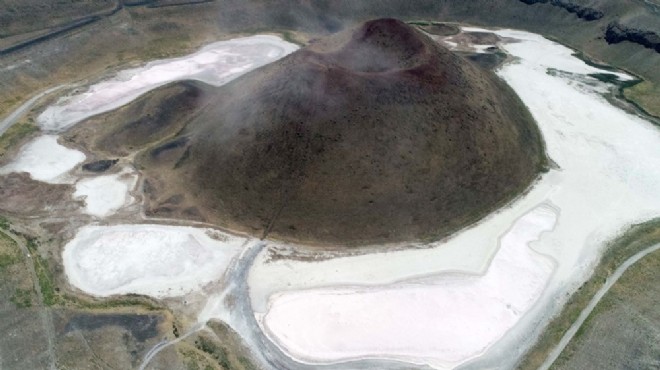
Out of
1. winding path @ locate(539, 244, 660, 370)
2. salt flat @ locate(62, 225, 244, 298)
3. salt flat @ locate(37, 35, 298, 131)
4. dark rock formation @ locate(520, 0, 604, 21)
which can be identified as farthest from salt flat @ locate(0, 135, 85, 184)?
dark rock formation @ locate(520, 0, 604, 21)

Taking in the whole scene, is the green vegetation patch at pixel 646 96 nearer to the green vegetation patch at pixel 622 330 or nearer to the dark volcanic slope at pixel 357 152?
the dark volcanic slope at pixel 357 152

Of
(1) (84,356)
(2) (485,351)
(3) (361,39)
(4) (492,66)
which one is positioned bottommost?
(1) (84,356)

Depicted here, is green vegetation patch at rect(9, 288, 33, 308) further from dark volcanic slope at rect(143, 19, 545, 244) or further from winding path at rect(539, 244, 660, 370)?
winding path at rect(539, 244, 660, 370)

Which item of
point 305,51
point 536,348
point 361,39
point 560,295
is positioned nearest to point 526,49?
point 361,39

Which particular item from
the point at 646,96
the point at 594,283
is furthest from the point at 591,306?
the point at 646,96

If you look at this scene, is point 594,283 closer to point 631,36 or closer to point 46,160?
point 46,160

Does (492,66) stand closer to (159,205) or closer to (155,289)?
(159,205)
